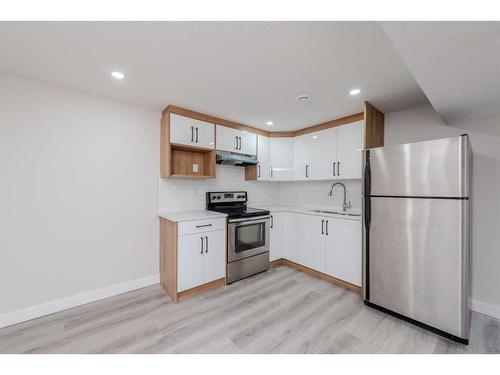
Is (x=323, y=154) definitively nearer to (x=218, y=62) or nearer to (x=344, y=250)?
(x=344, y=250)

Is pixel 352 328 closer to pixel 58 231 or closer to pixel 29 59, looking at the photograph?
pixel 58 231

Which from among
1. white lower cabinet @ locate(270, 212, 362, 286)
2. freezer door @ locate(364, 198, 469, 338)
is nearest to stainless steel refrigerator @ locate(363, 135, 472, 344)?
freezer door @ locate(364, 198, 469, 338)

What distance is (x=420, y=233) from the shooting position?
185cm

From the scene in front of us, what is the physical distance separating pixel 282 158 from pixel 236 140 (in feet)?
3.10

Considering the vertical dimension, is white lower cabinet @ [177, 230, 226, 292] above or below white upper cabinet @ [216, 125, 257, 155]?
below

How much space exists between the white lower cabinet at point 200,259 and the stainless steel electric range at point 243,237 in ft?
0.41

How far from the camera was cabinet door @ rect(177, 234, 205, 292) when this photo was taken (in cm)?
235

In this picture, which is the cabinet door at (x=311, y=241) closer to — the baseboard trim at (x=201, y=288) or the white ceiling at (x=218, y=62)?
the baseboard trim at (x=201, y=288)

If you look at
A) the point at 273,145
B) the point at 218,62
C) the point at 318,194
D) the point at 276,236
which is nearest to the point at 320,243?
the point at 276,236

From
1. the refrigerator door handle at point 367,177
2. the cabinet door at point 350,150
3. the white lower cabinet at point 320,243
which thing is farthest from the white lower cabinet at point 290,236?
the refrigerator door handle at point 367,177

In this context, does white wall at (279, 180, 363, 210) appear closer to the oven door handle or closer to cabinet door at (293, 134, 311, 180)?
cabinet door at (293, 134, 311, 180)

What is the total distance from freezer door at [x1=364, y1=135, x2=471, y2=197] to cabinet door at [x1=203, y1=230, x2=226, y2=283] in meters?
1.84

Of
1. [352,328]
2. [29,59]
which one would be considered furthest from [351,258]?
[29,59]

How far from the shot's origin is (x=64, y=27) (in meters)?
1.32
